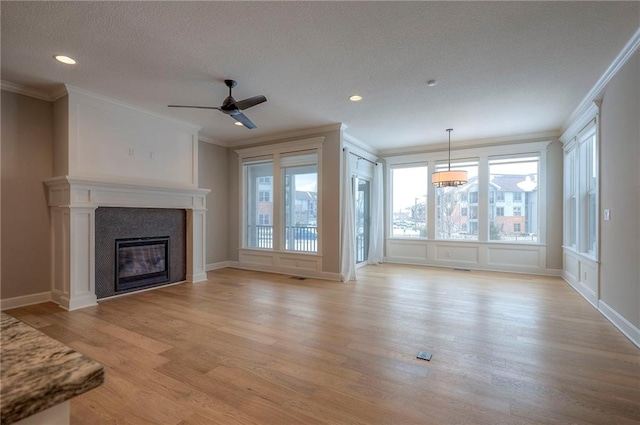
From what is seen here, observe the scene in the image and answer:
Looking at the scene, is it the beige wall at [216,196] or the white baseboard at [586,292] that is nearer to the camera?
the white baseboard at [586,292]

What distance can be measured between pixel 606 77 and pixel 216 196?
21.1 feet

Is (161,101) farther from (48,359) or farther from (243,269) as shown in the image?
(48,359)

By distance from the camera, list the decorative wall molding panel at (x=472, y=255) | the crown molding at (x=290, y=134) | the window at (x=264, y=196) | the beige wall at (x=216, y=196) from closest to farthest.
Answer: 1. the crown molding at (x=290, y=134)
2. the decorative wall molding panel at (x=472, y=255)
3. the beige wall at (x=216, y=196)
4. the window at (x=264, y=196)

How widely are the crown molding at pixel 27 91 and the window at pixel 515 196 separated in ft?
24.9

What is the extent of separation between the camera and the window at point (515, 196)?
6125mm

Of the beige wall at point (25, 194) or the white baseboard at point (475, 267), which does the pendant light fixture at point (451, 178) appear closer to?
the white baseboard at point (475, 267)

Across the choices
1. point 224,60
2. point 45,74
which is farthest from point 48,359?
point 45,74

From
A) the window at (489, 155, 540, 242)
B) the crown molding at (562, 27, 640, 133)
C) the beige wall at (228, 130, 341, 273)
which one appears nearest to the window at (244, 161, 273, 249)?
the beige wall at (228, 130, 341, 273)

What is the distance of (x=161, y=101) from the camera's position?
171 inches

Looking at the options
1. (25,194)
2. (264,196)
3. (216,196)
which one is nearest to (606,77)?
(264,196)

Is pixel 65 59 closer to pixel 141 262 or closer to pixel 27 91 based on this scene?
pixel 27 91

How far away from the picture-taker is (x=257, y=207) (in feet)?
22.2

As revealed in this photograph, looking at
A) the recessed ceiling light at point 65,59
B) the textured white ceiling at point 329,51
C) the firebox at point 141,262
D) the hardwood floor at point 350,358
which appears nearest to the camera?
the hardwood floor at point 350,358

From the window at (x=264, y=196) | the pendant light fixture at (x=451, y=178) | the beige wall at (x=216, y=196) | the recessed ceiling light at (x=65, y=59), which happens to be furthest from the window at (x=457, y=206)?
the recessed ceiling light at (x=65, y=59)
